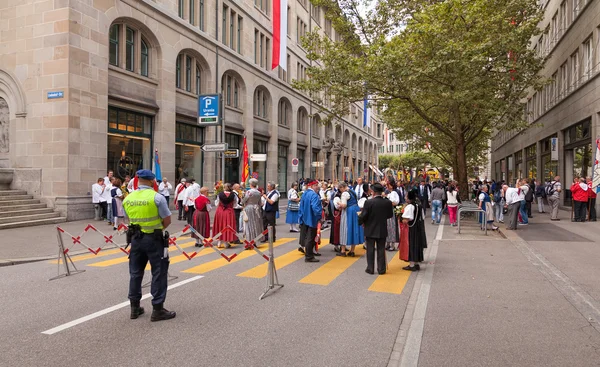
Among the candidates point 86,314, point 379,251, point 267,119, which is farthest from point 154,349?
point 267,119

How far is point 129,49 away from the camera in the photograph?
19.2 m

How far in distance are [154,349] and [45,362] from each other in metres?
0.95

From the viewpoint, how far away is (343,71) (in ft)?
59.2

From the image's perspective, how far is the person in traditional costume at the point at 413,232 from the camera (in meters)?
8.11

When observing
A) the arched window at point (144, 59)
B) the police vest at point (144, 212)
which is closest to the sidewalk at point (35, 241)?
the police vest at point (144, 212)

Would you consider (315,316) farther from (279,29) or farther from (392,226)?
(279,29)

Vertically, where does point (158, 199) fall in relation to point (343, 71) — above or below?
below

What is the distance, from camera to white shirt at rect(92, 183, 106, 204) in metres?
15.7

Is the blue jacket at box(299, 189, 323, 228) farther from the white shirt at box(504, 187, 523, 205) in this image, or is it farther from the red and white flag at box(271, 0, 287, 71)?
the red and white flag at box(271, 0, 287, 71)

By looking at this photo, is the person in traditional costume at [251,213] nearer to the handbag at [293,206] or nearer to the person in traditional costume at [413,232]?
the handbag at [293,206]

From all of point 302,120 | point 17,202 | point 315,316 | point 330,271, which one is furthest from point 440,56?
point 302,120

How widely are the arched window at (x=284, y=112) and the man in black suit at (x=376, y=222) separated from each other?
88.0 ft

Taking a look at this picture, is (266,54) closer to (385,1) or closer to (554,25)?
(385,1)

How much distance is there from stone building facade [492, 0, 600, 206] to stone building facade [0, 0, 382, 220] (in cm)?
1096
